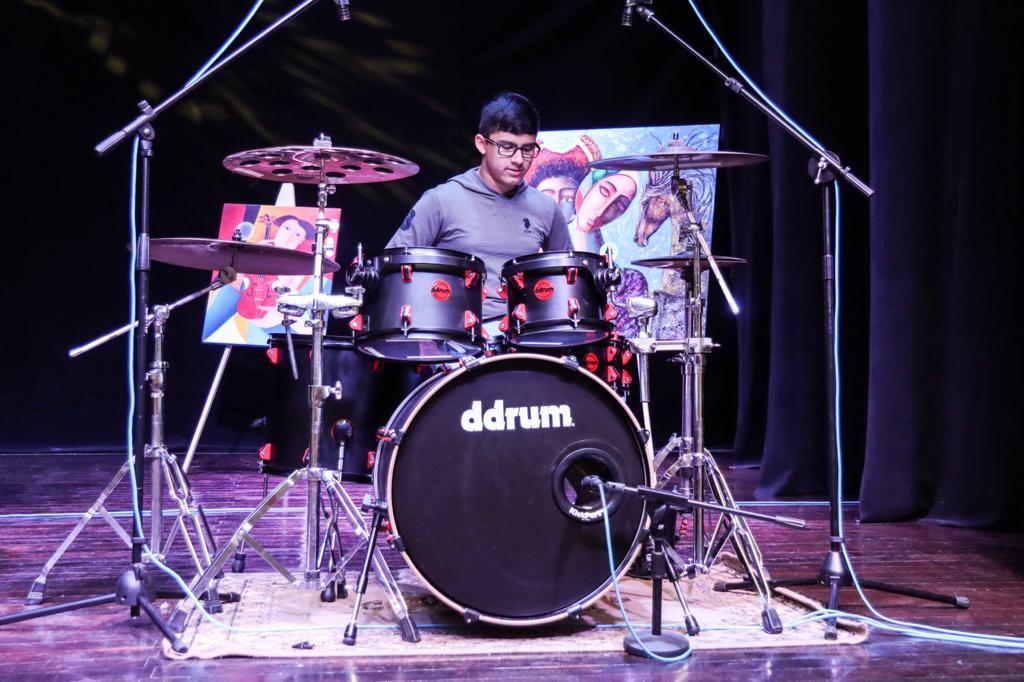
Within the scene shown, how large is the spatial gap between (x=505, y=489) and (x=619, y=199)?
13.9 ft

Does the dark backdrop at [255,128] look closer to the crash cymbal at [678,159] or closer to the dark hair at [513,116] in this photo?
the dark hair at [513,116]

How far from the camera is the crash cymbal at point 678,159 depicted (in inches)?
130

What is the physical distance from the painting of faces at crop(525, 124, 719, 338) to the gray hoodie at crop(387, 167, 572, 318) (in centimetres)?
256

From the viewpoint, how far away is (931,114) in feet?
14.7

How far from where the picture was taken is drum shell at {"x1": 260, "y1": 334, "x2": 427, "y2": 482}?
357cm

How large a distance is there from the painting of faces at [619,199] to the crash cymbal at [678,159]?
3.24 meters

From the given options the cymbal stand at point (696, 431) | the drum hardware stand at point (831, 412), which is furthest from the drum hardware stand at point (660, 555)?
the cymbal stand at point (696, 431)

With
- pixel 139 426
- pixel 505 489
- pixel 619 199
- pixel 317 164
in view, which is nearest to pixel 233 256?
pixel 317 164

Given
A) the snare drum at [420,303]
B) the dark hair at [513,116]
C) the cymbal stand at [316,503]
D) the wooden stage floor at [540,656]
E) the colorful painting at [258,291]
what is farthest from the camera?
the colorful painting at [258,291]

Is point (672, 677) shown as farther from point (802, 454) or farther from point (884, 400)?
point (802, 454)

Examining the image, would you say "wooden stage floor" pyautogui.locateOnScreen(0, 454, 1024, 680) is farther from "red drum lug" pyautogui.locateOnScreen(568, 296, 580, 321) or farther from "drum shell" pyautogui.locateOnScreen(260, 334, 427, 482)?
"red drum lug" pyautogui.locateOnScreen(568, 296, 580, 321)

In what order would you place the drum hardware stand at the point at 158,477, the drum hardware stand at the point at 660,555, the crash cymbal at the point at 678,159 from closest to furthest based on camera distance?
1. the drum hardware stand at the point at 660,555
2. the drum hardware stand at the point at 158,477
3. the crash cymbal at the point at 678,159

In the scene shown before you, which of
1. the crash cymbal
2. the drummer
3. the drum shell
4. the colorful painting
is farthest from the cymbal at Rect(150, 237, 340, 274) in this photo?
the colorful painting

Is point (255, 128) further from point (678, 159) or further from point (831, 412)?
point (831, 412)
